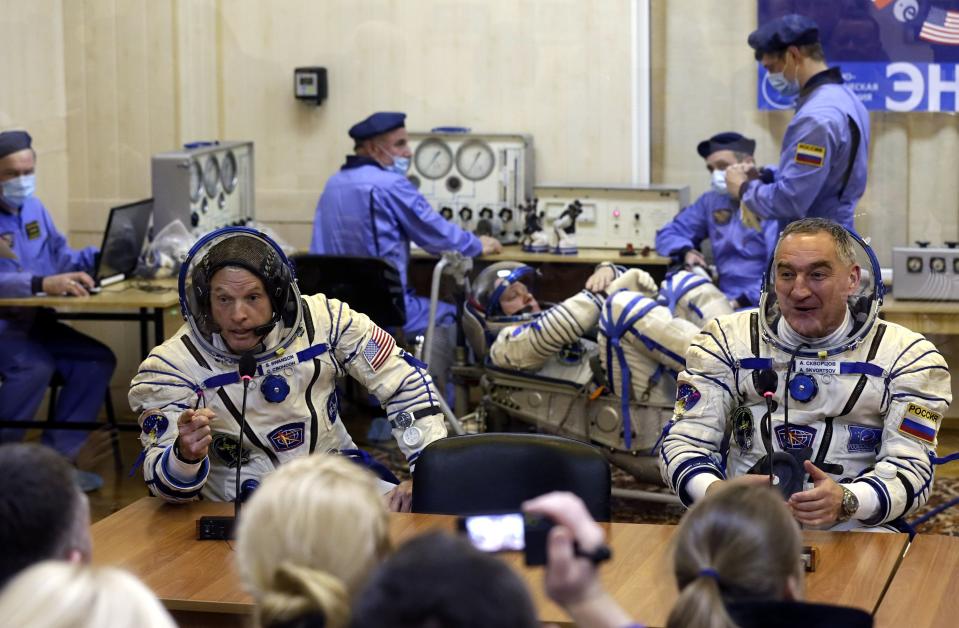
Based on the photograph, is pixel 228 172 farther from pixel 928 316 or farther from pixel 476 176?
pixel 928 316

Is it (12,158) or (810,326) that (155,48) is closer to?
(12,158)

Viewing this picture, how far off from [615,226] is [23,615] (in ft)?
17.4

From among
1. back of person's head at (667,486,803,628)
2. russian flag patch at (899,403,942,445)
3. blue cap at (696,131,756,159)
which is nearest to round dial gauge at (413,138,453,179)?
blue cap at (696,131,756,159)

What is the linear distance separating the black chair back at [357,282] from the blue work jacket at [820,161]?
1.39 metres

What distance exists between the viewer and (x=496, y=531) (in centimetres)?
159

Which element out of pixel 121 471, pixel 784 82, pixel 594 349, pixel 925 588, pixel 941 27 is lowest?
pixel 121 471

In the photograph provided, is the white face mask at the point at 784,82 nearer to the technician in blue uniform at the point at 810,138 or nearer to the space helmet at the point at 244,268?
the technician in blue uniform at the point at 810,138

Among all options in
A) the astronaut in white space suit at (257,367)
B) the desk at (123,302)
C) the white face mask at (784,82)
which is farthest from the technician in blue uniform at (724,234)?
the astronaut in white space suit at (257,367)

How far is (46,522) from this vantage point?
5.37 ft

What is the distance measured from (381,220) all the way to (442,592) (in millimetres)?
4712

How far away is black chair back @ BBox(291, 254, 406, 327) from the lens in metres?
5.29

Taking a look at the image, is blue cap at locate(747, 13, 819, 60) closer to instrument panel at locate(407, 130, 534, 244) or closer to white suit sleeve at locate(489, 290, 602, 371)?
white suit sleeve at locate(489, 290, 602, 371)

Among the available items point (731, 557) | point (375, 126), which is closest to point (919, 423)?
point (731, 557)

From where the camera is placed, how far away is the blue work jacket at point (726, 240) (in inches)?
222
